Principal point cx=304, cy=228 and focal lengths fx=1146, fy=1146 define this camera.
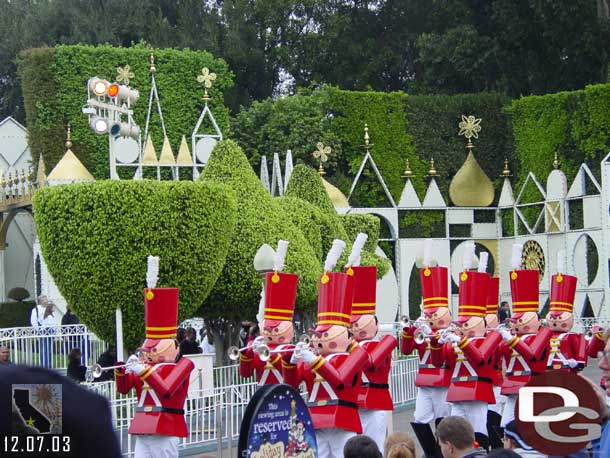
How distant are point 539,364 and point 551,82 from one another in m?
22.0

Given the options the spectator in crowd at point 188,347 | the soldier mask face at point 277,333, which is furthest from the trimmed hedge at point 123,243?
the soldier mask face at point 277,333

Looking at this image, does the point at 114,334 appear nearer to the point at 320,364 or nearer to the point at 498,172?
the point at 320,364

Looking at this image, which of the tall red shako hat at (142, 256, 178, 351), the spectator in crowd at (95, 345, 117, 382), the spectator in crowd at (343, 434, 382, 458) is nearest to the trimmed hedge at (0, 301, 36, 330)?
the spectator in crowd at (95, 345, 117, 382)

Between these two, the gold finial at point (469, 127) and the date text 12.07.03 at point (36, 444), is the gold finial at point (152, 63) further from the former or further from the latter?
the date text 12.07.03 at point (36, 444)

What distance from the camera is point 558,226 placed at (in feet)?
90.5

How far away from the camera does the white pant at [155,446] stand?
10008 mm

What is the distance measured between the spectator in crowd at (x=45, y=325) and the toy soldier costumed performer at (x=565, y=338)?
840cm

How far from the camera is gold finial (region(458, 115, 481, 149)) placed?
30.5 metres

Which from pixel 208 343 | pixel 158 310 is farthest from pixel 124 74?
pixel 158 310

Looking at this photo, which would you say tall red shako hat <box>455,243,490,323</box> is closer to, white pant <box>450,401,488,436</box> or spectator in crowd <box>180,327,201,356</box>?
white pant <box>450,401,488,436</box>

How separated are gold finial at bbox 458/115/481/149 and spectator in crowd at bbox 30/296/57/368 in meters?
13.0

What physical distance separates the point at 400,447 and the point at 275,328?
376 centimetres

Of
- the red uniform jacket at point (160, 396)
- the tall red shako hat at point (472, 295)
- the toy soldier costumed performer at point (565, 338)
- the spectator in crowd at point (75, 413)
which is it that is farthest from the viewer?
the toy soldier costumed performer at point (565, 338)

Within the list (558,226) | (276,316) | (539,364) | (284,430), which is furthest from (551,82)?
(284,430)
